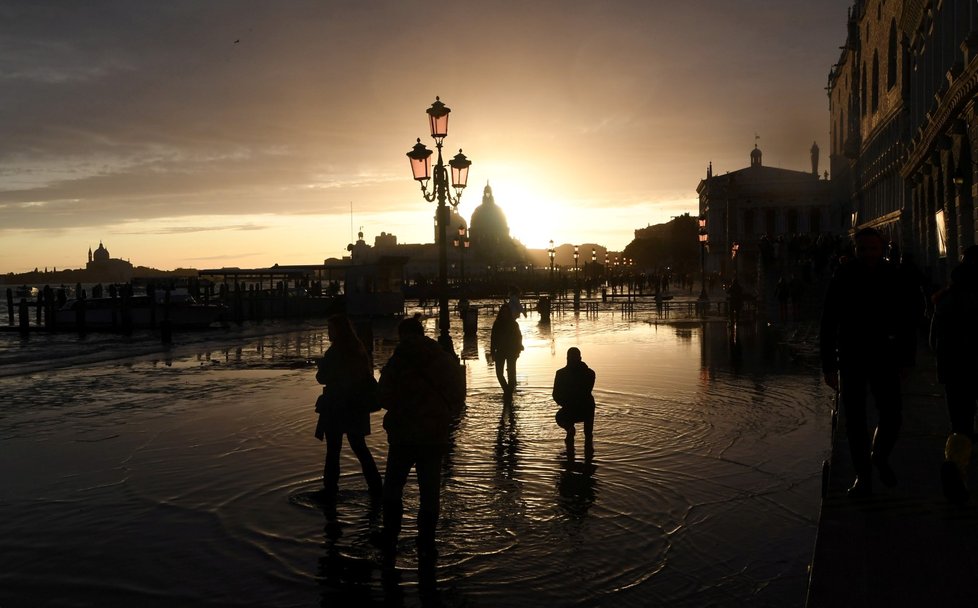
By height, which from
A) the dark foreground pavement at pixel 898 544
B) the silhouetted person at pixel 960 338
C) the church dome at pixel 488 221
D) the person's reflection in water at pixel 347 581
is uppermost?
the church dome at pixel 488 221

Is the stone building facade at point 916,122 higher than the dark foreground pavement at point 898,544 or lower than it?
higher

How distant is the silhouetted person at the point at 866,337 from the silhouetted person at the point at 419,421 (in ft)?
8.22

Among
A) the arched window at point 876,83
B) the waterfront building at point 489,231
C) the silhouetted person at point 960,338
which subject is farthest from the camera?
the waterfront building at point 489,231

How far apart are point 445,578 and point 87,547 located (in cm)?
274

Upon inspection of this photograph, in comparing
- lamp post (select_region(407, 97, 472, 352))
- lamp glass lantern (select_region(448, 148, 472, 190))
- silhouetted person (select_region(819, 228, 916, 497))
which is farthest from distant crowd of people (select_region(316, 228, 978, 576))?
lamp glass lantern (select_region(448, 148, 472, 190))

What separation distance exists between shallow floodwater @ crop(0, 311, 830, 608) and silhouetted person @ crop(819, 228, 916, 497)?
0.90 metres

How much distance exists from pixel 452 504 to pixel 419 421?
5.94 ft

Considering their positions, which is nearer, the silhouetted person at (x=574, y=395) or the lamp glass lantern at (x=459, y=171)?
the silhouetted person at (x=574, y=395)

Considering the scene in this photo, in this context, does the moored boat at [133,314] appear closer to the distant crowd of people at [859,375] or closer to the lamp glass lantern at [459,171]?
the lamp glass lantern at [459,171]

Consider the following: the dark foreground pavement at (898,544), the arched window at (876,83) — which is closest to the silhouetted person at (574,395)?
the dark foreground pavement at (898,544)

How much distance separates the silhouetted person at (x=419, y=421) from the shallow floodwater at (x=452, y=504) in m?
0.34

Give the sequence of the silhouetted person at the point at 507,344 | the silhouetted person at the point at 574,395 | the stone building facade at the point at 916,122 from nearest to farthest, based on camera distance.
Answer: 1. the silhouetted person at the point at 574,395
2. the silhouetted person at the point at 507,344
3. the stone building facade at the point at 916,122

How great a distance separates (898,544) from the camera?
16.0ft

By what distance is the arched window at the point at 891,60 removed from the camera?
41469 millimetres
